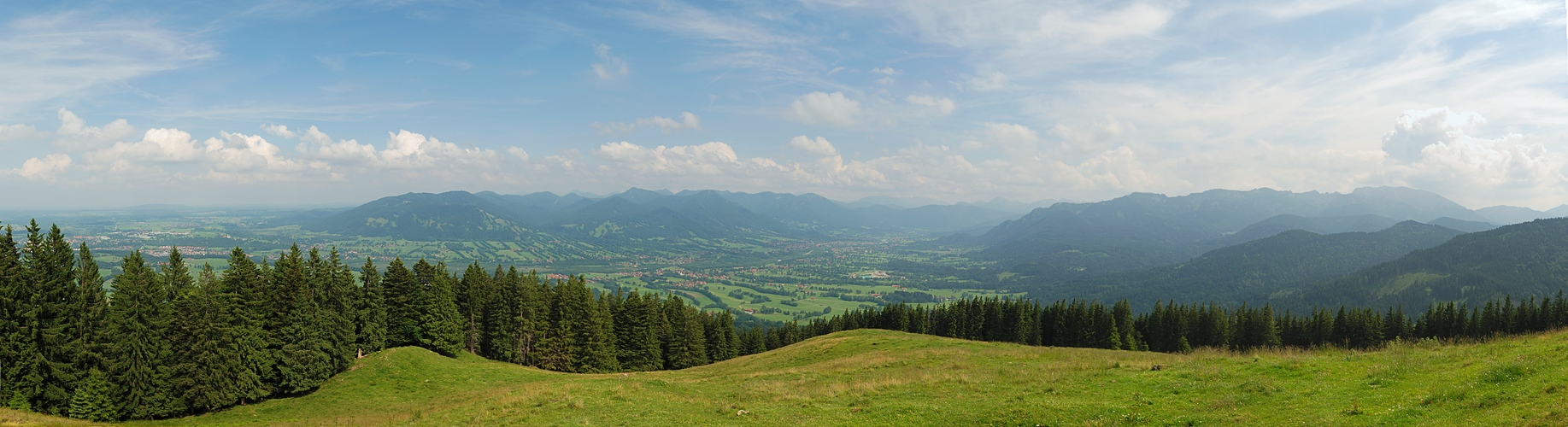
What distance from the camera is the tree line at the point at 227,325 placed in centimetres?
3428

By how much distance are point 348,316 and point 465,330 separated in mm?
17156

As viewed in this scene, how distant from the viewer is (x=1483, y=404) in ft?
47.1

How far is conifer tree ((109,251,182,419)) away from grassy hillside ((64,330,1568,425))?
78.2 inches

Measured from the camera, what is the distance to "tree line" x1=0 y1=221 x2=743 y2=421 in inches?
1350

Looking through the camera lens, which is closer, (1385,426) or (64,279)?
(1385,426)

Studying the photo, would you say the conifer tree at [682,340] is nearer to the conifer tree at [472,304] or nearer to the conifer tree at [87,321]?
the conifer tree at [472,304]

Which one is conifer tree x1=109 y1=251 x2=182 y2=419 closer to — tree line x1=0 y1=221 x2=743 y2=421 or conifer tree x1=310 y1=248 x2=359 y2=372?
tree line x1=0 y1=221 x2=743 y2=421

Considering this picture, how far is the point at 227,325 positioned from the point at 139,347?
14.3 ft

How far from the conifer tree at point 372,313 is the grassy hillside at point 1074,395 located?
15.3 m

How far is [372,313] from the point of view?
55688 mm

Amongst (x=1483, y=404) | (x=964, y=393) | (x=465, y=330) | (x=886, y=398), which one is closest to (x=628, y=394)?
(x=886, y=398)

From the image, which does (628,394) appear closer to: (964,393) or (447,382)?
(964,393)

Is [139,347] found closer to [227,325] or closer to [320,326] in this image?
[227,325]

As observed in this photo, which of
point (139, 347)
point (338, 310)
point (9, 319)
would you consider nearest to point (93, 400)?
point (139, 347)
